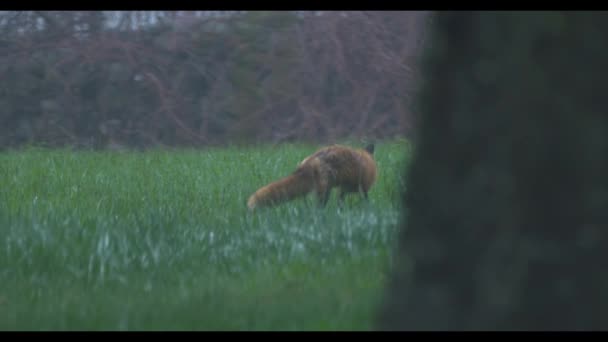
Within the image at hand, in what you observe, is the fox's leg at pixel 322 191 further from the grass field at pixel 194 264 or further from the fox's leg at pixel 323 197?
the grass field at pixel 194 264

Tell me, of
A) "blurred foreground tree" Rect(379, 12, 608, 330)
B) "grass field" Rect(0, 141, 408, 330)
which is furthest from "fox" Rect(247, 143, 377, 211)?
"blurred foreground tree" Rect(379, 12, 608, 330)

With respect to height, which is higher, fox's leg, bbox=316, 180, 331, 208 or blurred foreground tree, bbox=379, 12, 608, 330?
blurred foreground tree, bbox=379, 12, 608, 330

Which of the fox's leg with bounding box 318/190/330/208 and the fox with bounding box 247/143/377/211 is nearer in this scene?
the fox with bounding box 247/143/377/211

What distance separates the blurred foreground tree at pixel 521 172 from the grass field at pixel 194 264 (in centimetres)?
162

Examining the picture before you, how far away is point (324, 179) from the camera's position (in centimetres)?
744

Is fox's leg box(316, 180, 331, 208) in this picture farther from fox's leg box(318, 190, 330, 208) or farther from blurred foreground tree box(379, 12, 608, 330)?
blurred foreground tree box(379, 12, 608, 330)

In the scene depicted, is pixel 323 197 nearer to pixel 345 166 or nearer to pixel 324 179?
pixel 324 179

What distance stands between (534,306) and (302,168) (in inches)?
199

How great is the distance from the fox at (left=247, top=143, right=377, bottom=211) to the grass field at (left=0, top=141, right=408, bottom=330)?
0.17 meters

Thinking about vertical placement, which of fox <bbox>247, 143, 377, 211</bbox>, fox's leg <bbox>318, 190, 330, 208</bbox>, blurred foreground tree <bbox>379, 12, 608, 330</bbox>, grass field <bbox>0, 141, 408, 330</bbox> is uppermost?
blurred foreground tree <bbox>379, 12, 608, 330</bbox>

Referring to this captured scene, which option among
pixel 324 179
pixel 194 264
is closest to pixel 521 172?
pixel 194 264

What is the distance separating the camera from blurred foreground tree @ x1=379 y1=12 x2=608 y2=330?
2.26 metres

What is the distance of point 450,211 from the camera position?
2340 millimetres

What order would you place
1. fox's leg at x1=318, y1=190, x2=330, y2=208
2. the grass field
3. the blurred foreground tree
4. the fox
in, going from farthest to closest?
fox's leg at x1=318, y1=190, x2=330, y2=208, the fox, the grass field, the blurred foreground tree
